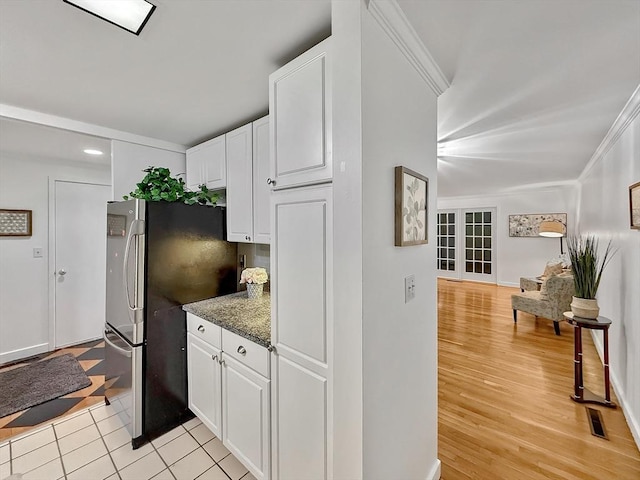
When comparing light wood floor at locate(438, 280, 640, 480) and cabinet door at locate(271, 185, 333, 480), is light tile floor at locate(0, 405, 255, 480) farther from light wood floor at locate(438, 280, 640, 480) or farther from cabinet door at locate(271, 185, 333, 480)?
light wood floor at locate(438, 280, 640, 480)

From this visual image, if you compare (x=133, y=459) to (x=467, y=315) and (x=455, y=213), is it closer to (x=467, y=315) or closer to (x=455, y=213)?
(x=467, y=315)

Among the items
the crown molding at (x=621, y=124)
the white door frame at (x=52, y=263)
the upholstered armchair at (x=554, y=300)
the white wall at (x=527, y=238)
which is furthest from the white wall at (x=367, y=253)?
the white wall at (x=527, y=238)

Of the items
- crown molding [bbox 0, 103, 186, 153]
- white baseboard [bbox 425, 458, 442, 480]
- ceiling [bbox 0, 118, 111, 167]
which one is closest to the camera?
white baseboard [bbox 425, 458, 442, 480]

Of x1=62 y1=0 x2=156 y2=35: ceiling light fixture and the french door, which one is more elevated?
x1=62 y1=0 x2=156 y2=35: ceiling light fixture

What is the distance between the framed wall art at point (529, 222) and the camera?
5.99 m

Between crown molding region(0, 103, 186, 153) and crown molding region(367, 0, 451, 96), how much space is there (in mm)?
2348

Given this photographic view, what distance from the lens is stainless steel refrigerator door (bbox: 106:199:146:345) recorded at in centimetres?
187

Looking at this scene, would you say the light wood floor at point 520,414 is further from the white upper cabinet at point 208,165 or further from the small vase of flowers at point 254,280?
the white upper cabinet at point 208,165

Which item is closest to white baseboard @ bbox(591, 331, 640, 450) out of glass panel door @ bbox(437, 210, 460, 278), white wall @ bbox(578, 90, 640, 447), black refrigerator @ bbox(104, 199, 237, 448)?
white wall @ bbox(578, 90, 640, 447)

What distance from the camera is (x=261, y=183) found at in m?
2.05

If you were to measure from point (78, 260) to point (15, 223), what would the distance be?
2.27 feet

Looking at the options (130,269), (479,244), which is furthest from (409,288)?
(479,244)

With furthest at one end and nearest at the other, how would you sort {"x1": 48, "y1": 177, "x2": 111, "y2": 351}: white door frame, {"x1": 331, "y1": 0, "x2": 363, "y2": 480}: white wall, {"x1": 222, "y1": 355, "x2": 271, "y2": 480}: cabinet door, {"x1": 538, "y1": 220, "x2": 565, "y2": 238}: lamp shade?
{"x1": 538, "y1": 220, "x2": 565, "y2": 238}: lamp shade < {"x1": 48, "y1": 177, "x2": 111, "y2": 351}: white door frame < {"x1": 222, "y1": 355, "x2": 271, "y2": 480}: cabinet door < {"x1": 331, "y1": 0, "x2": 363, "y2": 480}: white wall

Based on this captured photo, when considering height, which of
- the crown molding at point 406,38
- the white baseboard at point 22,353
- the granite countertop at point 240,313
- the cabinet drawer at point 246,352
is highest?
the crown molding at point 406,38
